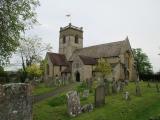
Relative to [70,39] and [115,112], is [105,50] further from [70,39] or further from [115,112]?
[115,112]

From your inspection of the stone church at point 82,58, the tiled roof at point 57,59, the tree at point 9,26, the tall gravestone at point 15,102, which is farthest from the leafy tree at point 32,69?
the tall gravestone at point 15,102

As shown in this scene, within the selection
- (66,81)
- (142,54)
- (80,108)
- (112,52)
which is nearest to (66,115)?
(80,108)

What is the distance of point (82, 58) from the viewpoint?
53375 mm

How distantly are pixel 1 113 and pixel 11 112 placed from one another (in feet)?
1.27

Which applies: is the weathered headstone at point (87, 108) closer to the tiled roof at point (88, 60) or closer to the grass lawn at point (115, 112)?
the grass lawn at point (115, 112)

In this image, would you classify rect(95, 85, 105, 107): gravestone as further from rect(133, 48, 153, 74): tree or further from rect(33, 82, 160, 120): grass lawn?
rect(133, 48, 153, 74): tree

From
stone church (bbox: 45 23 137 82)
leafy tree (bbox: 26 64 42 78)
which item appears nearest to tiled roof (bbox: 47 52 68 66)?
stone church (bbox: 45 23 137 82)

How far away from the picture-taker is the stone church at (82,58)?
52719 millimetres

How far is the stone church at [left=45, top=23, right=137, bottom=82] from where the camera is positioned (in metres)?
52.7

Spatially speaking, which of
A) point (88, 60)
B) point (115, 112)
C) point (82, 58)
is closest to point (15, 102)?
point (115, 112)

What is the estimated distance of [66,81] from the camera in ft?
129

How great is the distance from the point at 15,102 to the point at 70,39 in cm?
5711

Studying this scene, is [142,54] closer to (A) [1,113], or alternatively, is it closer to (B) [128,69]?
(B) [128,69]

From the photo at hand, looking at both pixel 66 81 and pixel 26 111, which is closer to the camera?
pixel 26 111
